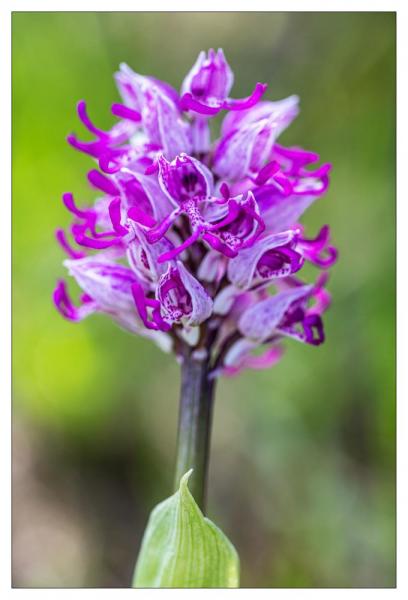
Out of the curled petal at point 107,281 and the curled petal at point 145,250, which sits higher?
the curled petal at point 145,250

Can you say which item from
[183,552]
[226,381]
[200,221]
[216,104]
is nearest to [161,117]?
[216,104]

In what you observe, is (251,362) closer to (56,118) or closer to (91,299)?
(91,299)

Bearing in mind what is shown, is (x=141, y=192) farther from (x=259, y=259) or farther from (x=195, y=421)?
(x=195, y=421)
